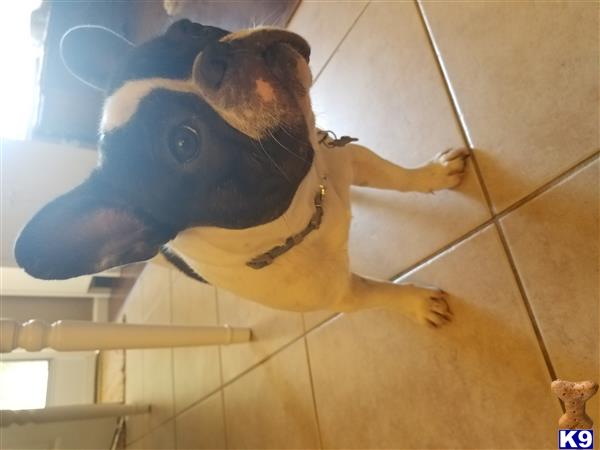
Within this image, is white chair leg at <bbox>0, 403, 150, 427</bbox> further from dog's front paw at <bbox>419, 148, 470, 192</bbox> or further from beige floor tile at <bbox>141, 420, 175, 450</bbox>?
dog's front paw at <bbox>419, 148, 470, 192</bbox>

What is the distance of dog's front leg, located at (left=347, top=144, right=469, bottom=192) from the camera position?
1195mm

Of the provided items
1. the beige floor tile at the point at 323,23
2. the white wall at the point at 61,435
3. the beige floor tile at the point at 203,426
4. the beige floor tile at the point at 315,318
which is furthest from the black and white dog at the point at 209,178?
the white wall at the point at 61,435

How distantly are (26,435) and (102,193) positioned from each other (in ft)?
5.24

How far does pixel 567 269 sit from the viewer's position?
930 mm

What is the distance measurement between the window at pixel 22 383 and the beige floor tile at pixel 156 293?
984 millimetres

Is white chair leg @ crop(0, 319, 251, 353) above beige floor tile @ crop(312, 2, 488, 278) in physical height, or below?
below

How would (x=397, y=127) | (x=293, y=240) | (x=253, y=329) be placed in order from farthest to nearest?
1. (x=253, y=329)
2. (x=397, y=127)
3. (x=293, y=240)

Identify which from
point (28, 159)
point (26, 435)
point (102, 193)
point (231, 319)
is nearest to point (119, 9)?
point (28, 159)

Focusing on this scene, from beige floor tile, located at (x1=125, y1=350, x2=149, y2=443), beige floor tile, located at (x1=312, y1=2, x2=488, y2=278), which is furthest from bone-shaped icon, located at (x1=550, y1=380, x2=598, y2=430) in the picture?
beige floor tile, located at (x1=125, y1=350, x2=149, y2=443)

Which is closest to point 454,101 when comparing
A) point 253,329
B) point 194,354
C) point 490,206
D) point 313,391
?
point 490,206

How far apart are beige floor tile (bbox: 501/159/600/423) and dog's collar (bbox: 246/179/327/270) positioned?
447mm

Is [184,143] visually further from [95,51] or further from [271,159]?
[95,51]

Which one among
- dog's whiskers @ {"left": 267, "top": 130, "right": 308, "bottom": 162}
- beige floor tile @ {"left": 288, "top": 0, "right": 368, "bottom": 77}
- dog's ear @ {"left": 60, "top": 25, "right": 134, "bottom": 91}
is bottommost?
dog's whiskers @ {"left": 267, "top": 130, "right": 308, "bottom": 162}

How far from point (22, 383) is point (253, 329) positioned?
2.83 ft
